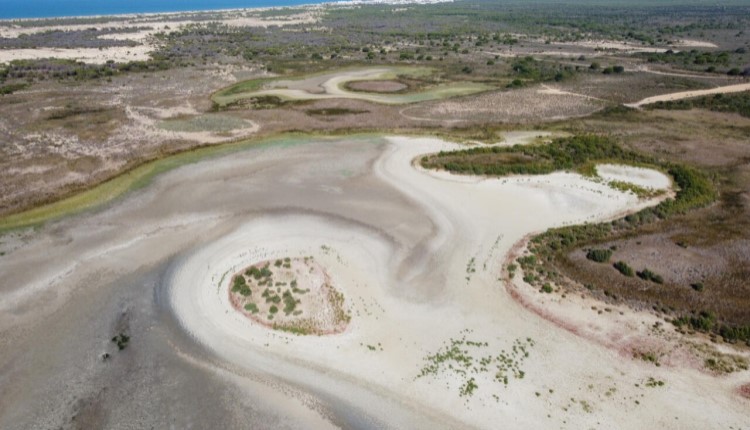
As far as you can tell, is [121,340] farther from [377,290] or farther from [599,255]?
[599,255]

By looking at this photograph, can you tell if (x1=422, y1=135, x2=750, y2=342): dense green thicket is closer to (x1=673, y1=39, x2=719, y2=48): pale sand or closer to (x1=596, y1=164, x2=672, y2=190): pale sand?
(x1=596, y1=164, x2=672, y2=190): pale sand

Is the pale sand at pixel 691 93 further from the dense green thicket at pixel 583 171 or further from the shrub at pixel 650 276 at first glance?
the shrub at pixel 650 276

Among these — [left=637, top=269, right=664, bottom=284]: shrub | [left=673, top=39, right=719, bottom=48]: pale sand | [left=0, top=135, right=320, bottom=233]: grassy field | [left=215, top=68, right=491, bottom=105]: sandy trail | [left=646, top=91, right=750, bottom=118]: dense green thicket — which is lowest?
[left=0, top=135, right=320, bottom=233]: grassy field

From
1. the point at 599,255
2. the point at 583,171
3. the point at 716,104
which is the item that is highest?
the point at 716,104

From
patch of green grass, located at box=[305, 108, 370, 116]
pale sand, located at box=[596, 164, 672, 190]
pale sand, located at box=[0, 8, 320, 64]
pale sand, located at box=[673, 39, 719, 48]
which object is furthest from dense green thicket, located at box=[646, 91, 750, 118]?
pale sand, located at box=[0, 8, 320, 64]

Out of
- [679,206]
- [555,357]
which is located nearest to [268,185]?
[555,357]

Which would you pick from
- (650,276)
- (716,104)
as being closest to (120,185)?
(650,276)
